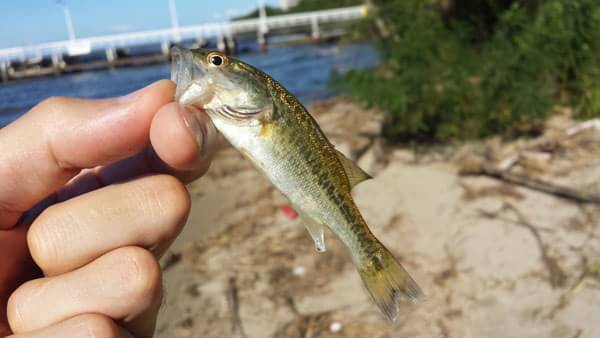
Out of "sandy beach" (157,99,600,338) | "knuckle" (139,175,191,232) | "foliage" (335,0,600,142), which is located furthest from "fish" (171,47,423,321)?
"foliage" (335,0,600,142)

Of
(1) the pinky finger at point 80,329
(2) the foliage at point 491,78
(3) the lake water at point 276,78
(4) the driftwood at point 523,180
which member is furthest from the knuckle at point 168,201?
(3) the lake water at point 276,78

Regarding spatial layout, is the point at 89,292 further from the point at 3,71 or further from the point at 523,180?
the point at 3,71

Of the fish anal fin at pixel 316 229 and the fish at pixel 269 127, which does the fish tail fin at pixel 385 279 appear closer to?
the fish at pixel 269 127

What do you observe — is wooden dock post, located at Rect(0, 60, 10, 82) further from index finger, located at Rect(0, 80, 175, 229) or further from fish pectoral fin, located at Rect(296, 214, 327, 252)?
fish pectoral fin, located at Rect(296, 214, 327, 252)

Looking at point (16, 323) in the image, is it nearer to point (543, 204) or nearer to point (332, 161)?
point (332, 161)

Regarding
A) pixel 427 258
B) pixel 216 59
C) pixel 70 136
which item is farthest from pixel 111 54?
pixel 216 59

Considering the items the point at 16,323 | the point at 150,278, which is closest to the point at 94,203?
the point at 150,278
